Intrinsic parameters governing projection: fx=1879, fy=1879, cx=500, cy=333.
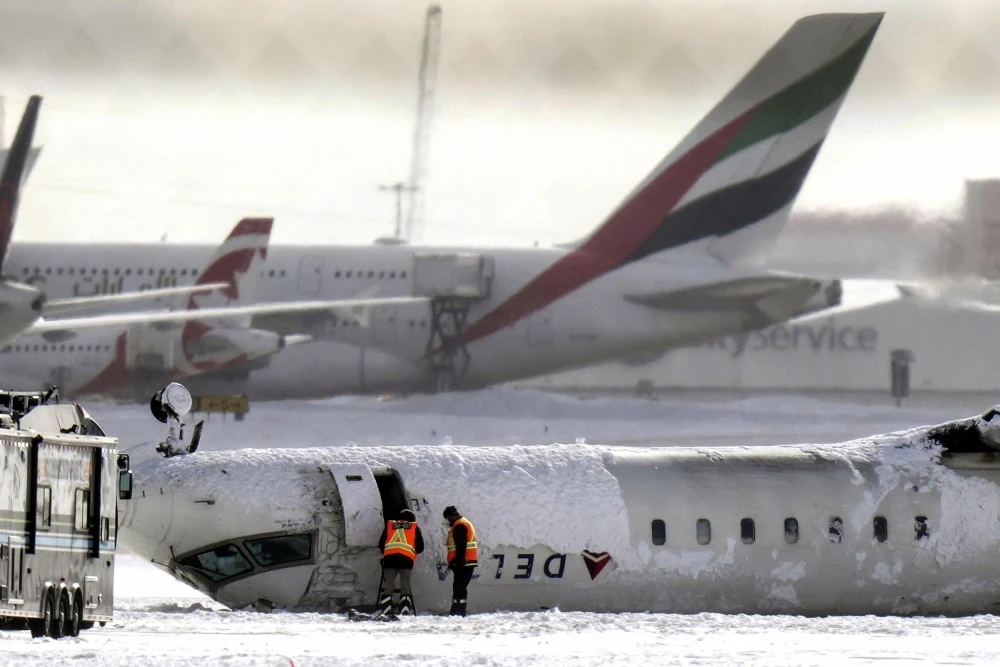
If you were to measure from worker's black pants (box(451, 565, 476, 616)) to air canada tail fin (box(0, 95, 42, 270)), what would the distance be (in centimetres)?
1395

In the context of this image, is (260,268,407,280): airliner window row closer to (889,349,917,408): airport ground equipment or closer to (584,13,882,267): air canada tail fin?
(584,13,882,267): air canada tail fin

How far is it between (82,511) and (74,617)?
920mm

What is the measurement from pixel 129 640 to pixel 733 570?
22.3 ft

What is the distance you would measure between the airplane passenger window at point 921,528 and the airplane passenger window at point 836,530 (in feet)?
2.83

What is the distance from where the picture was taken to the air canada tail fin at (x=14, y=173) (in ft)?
97.0

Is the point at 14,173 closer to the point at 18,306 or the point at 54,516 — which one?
the point at 18,306

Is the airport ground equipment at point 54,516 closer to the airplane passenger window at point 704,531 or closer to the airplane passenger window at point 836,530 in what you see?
the airplane passenger window at point 704,531

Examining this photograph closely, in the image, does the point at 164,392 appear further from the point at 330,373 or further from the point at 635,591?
the point at 330,373

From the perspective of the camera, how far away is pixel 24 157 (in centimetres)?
3034

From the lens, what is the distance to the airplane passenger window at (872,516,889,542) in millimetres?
20328

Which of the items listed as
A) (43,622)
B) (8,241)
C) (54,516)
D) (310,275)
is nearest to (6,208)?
(8,241)

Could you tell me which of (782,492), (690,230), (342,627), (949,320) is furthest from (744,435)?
(342,627)

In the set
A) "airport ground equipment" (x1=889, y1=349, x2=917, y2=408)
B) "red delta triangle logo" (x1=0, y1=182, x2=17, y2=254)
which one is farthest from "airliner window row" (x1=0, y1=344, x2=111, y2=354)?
"airport ground equipment" (x1=889, y1=349, x2=917, y2=408)

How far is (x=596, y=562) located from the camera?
19.5 meters
